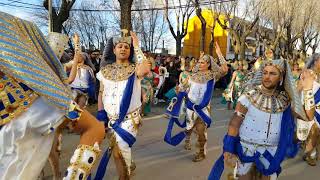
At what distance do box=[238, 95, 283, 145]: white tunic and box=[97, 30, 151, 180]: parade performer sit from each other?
4.37ft

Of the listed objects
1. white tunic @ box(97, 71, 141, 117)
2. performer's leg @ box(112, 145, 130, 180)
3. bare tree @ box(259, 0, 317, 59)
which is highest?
bare tree @ box(259, 0, 317, 59)

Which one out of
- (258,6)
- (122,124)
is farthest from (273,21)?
(122,124)

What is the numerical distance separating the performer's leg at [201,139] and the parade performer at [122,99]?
7.11 feet

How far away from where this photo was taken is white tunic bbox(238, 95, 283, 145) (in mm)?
3914

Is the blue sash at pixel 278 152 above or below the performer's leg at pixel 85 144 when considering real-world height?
below

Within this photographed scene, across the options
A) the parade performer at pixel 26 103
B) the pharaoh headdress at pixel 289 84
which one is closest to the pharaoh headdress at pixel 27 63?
the parade performer at pixel 26 103

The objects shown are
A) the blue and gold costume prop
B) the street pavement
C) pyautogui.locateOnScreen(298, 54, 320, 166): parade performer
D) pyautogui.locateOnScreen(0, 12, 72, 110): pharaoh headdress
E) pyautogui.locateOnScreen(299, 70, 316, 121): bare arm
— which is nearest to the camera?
pyautogui.locateOnScreen(0, 12, 72, 110): pharaoh headdress

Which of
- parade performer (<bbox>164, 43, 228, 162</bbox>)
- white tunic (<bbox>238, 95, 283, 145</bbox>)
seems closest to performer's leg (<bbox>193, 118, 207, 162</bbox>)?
parade performer (<bbox>164, 43, 228, 162</bbox>)

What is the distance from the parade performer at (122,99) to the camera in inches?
180

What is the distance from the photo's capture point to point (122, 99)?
457 cm

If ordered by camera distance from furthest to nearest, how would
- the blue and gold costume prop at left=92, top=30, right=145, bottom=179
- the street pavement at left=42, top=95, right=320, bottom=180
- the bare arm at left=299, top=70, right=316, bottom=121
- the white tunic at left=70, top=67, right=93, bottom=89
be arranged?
the white tunic at left=70, top=67, right=93, bottom=89
the street pavement at left=42, top=95, right=320, bottom=180
the blue and gold costume prop at left=92, top=30, right=145, bottom=179
the bare arm at left=299, top=70, right=316, bottom=121

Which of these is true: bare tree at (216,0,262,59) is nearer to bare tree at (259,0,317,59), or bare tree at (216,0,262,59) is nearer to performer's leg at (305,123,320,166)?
bare tree at (259,0,317,59)

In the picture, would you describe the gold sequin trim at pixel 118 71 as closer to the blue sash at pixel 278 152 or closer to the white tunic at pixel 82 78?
the blue sash at pixel 278 152

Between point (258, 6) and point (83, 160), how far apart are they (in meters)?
26.2
